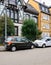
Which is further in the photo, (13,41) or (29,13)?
(29,13)

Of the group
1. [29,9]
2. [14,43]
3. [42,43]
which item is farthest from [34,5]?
[14,43]

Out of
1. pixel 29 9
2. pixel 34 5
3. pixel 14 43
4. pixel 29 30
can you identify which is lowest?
pixel 14 43

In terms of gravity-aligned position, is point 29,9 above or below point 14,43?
above

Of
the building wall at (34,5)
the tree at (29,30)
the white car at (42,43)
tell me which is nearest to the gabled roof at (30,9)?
the building wall at (34,5)

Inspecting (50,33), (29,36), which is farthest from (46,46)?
(50,33)

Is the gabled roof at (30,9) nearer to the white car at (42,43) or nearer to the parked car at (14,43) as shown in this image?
the white car at (42,43)

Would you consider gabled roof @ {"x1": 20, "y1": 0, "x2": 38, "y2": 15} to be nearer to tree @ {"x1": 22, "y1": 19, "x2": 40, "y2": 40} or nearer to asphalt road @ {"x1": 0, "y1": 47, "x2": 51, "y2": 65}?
tree @ {"x1": 22, "y1": 19, "x2": 40, "y2": 40}

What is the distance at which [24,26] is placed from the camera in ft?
104

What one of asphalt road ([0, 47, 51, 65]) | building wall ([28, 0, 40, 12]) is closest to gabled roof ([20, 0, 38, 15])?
building wall ([28, 0, 40, 12])

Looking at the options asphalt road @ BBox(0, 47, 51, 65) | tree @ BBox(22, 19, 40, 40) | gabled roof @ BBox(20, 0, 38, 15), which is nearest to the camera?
asphalt road @ BBox(0, 47, 51, 65)

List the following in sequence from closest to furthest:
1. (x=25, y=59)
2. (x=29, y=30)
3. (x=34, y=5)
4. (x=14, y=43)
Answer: (x=25, y=59) → (x=14, y=43) → (x=29, y=30) → (x=34, y=5)

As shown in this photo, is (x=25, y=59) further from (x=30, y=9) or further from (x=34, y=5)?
(x=34, y=5)

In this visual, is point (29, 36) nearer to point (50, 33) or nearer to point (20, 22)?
point (20, 22)

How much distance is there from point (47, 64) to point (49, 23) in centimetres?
3761
